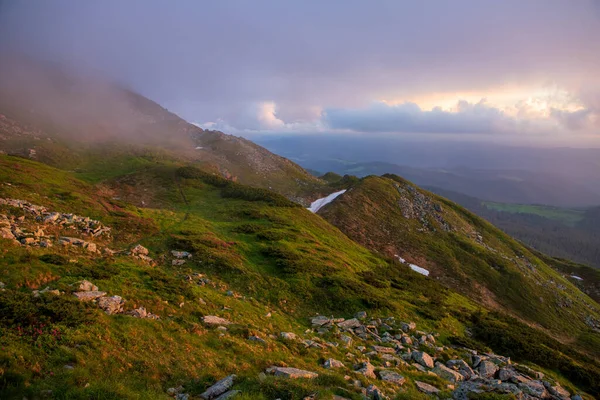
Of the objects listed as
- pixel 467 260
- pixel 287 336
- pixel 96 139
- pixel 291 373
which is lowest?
pixel 467 260

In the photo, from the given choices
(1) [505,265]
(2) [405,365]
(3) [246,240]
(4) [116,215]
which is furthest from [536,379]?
(1) [505,265]

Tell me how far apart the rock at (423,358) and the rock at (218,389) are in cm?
1416

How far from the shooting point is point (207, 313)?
1853cm

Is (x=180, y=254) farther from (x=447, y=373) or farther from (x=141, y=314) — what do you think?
(x=447, y=373)

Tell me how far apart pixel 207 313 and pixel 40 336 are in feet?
29.1

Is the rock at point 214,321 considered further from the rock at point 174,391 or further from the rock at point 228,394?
the rock at point 228,394

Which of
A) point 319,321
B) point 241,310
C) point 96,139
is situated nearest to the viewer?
point 241,310

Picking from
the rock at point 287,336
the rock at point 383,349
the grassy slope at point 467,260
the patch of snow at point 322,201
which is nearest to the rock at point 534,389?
the rock at point 383,349

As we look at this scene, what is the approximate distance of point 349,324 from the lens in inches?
945

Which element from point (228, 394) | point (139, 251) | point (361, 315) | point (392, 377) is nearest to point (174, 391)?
point (228, 394)

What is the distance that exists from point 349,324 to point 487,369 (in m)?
9.92

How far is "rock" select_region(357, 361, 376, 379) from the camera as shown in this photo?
51.1 feet

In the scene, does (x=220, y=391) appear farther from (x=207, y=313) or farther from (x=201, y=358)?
(x=207, y=313)

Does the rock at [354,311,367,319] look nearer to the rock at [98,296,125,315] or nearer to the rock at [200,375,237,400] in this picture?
the rock at [200,375,237,400]
